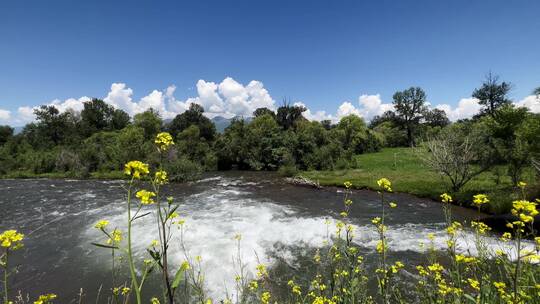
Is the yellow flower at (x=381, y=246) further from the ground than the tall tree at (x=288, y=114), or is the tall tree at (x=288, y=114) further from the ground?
the tall tree at (x=288, y=114)

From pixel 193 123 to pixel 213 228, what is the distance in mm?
42166

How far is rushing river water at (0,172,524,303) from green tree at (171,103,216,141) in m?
30.4

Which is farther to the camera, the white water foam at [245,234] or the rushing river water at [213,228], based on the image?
the white water foam at [245,234]

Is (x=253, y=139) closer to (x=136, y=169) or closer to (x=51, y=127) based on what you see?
(x=136, y=169)

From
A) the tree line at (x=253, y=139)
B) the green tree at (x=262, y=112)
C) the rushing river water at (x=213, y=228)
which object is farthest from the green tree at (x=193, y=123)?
the rushing river water at (x=213, y=228)

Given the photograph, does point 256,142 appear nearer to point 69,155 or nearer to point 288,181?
point 288,181

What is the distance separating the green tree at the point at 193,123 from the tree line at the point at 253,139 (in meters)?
0.19

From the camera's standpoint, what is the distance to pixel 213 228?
11203mm

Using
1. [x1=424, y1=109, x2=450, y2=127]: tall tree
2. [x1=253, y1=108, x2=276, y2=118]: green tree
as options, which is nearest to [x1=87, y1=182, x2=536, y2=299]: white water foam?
[x1=253, y1=108, x2=276, y2=118]: green tree

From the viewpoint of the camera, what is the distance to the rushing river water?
8.23 m

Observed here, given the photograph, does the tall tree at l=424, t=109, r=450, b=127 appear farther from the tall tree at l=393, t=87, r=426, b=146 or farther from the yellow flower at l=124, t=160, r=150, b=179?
the yellow flower at l=124, t=160, r=150, b=179

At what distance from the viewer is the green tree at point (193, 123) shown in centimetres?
4959

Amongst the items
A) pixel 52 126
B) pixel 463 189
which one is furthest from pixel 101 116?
pixel 463 189

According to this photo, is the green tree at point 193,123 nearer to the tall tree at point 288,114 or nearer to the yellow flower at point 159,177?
the tall tree at point 288,114
